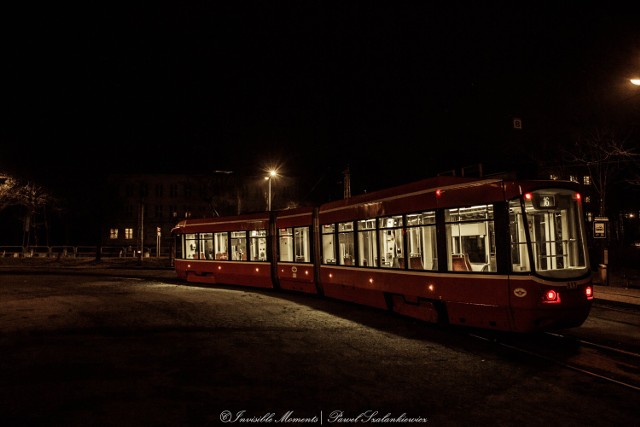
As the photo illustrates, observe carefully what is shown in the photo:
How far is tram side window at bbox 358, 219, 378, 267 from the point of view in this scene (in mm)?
12828

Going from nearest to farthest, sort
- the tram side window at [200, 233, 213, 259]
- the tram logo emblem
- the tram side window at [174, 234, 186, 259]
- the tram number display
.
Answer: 1. the tram logo emblem
2. the tram number display
3. the tram side window at [200, 233, 213, 259]
4. the tram side window at [174, 234, 186, 259]

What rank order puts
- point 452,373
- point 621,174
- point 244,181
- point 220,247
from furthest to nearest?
point 244,181 → point 621,174 → point 220,247 → point 452,373

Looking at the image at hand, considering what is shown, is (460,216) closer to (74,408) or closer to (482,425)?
(482,425)

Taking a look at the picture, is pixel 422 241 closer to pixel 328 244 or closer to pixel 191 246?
pixel 328 244

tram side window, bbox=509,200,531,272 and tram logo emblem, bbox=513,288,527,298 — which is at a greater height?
tram side window, bbox=509,200,531,272

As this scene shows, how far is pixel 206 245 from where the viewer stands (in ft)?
71.9

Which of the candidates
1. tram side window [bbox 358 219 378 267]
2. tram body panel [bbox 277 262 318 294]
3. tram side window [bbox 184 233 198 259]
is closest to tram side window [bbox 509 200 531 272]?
tram side window [bbox 358 219 378 267]

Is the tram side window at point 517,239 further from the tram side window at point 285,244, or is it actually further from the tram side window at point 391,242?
the tram side window at point 285,244

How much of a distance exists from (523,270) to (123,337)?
296 inches

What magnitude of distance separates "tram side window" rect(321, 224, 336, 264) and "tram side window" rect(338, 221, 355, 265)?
0.37 m

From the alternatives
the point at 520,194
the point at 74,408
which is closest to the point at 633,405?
the point at 520,194

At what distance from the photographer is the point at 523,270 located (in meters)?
8.81

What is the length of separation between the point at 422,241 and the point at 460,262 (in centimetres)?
122

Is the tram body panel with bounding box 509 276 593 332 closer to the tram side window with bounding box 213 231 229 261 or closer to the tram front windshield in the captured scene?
the tram front windshield
